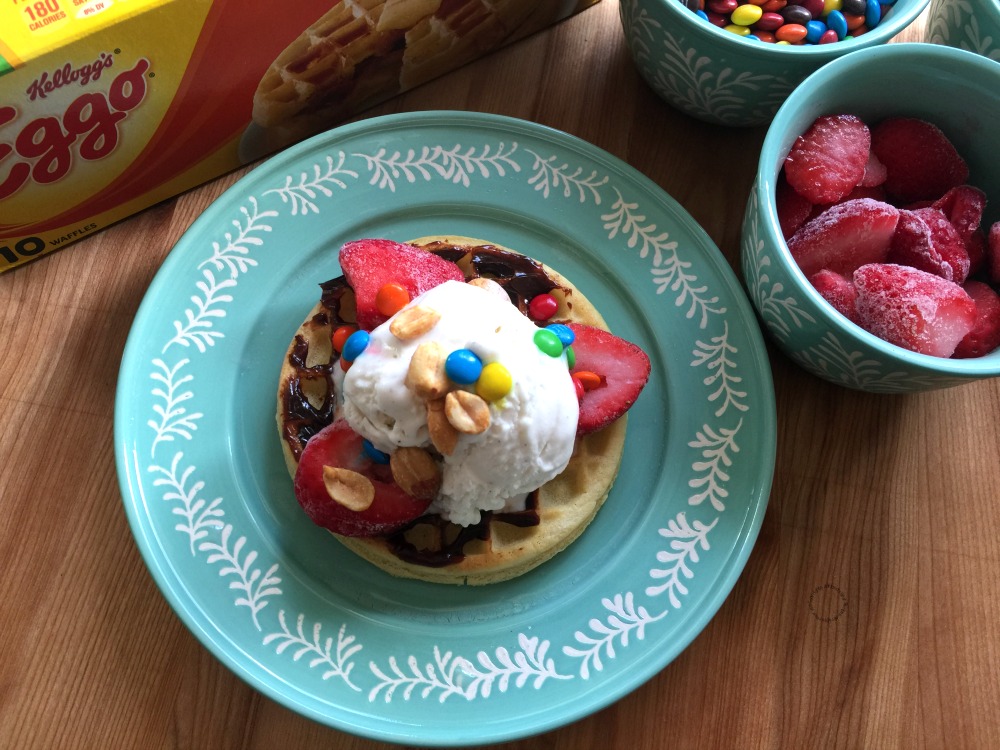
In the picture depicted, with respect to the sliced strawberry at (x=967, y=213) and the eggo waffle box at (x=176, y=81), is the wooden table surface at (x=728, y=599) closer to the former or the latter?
the eggo waffle box at (x=176, y=81)

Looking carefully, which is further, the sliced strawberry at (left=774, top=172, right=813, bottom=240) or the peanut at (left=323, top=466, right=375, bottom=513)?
the sliced strawberry at (left=774, top=172, right=813, bottom=240)

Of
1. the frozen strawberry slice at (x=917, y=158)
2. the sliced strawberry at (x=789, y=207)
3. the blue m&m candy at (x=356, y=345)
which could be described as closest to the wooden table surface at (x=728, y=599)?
the sliced strawberry at (x=789, y=207)

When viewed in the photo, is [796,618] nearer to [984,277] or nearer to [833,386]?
[833,386]

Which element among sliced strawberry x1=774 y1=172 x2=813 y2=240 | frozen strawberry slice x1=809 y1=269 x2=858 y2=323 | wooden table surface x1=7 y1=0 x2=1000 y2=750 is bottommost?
wooden table surface x1=7 y1=0 x2=1000 y2=750

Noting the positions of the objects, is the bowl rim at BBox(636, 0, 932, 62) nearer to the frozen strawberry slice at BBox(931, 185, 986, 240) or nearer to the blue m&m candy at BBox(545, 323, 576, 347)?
the frozen strawberry slice at BBox(931, 185, 986, 240)

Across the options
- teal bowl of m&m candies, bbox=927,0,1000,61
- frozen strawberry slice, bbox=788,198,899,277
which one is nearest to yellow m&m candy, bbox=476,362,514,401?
frozen strawberry slice, bbox=788,198,899,277

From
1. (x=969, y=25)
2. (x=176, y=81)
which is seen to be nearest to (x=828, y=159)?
(x=969, y=25)

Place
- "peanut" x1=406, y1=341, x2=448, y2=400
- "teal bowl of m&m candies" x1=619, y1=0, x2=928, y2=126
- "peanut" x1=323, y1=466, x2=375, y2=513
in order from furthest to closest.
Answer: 1. "teal bowl of m&m candies" x1=619, y1=0, x2=928, y2=126
2. "peanut" x1=323, y1=466, x2=375, y2=513
3. "peanut" x1=406, y1=341, x2=448, y2=400

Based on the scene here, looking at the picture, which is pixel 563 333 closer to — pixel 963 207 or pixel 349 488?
pixel 349 488

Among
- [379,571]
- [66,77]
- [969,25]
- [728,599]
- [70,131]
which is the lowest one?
[728,599]
